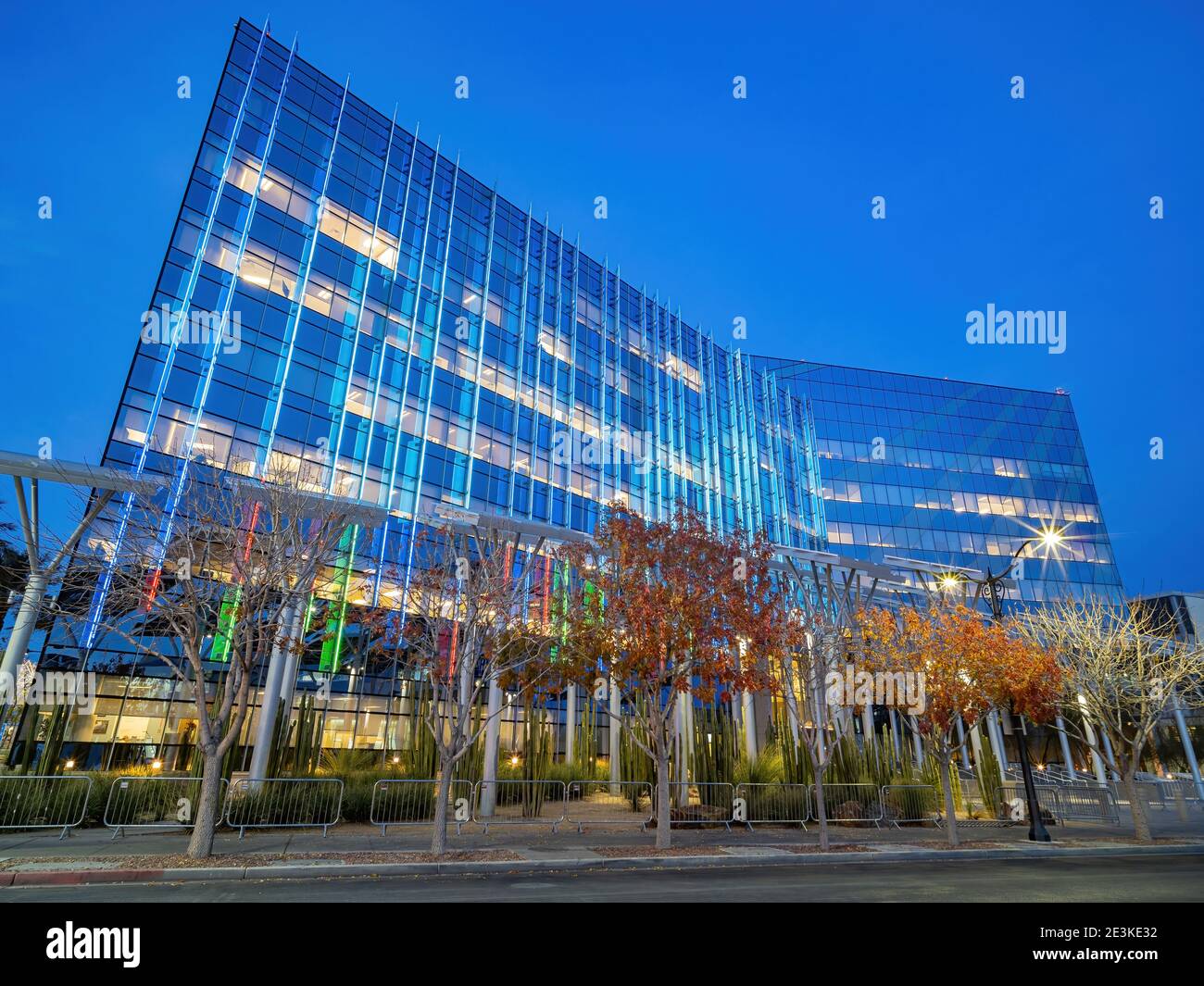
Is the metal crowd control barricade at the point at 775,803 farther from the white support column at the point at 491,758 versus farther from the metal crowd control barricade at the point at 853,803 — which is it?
the white support column at the point at 491,758

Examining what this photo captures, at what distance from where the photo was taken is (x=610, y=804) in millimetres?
25812

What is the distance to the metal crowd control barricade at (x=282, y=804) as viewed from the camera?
49.1 feet

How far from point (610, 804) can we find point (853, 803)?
29.6 ft

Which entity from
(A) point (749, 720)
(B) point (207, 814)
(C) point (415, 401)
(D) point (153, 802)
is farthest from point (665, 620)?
(C) point (415, 401)

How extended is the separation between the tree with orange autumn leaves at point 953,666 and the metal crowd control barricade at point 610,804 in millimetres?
8097

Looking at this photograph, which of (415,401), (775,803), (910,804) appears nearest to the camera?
(775,803)

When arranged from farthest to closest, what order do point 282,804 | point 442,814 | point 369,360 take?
point 369,360
point 282,804
point 442,814

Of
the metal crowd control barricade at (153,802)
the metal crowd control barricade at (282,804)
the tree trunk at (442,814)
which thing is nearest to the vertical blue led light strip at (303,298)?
the metal crowd control barricade at (153,802)

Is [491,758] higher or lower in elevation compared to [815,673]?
lower

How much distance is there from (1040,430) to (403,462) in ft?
230

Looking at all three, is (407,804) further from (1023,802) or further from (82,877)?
(1023,802)

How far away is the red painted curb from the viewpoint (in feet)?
32.9

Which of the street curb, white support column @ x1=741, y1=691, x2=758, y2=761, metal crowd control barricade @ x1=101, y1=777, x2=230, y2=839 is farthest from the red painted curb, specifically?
white support column @ x1=741, y1=691, x2=758, y2=761
